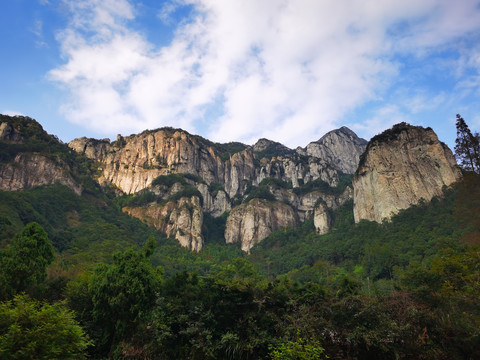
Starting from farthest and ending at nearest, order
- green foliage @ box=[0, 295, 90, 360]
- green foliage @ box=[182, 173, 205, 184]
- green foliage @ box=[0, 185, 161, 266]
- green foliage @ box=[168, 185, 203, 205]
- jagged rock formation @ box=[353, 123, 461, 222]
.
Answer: green foliage @ box=[182, 173, 205, 184] < green foliage @ box=[168, 185, 203, 205] < jagged rock formation @ box=[353, 123, 461, 222] < green foliage @ box=[0, 185, 161, 266] < green foliage @ box=[0, 295, 90, 360]

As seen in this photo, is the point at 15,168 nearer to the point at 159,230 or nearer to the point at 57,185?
the point at 57,185

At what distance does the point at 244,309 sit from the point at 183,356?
16.5 ft

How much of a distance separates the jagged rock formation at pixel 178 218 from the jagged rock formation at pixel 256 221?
46.4 ft

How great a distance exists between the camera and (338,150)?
538ft

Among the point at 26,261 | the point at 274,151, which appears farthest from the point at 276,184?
the point at 26,261

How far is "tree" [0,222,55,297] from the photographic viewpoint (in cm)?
2500

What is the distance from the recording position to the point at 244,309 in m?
21.7

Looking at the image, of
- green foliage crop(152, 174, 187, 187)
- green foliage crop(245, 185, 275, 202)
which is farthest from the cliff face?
green foliage crop(152, 174, 187, 187)

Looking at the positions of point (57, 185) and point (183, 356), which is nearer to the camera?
point (183, 356)

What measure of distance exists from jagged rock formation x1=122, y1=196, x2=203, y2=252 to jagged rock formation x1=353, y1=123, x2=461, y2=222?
168 ft

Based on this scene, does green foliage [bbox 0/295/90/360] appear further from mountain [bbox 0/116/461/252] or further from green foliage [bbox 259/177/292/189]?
green foliage [bbox 259/177/292/189]

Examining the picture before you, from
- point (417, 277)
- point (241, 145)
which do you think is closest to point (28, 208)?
point (417, 277)

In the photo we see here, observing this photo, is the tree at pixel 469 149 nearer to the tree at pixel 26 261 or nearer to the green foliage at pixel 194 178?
the tree at pixel 26 261

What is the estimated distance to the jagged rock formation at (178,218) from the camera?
97.5 meters
